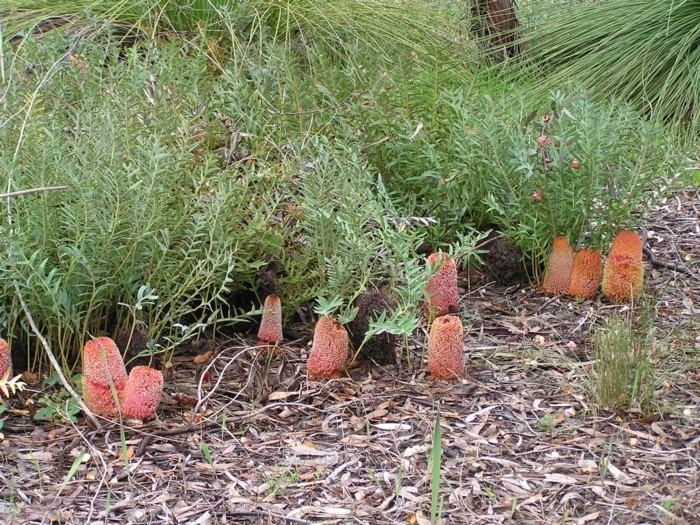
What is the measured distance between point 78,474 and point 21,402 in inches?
16.1

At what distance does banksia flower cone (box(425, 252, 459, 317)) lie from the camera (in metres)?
3.07

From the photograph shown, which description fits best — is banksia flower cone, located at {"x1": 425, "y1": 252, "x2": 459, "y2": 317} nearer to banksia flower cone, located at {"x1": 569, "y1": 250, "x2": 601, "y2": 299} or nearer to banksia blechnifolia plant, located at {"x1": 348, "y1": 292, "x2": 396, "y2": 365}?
banksia blechnifolia plant, located at {"x1": 348, "y1": 292, "x2": 396, "y2": 365}

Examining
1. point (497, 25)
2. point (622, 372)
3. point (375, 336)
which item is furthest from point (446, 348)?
point (497, 25)

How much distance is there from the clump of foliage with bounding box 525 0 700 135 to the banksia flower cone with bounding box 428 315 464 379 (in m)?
2.73

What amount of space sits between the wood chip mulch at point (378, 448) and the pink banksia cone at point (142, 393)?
0.05 m

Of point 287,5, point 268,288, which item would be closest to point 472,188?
point 268,288

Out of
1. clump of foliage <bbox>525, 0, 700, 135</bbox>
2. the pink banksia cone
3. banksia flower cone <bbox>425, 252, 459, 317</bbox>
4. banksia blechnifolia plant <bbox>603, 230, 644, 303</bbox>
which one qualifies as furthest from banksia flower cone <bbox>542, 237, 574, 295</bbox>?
clump of foliage <bbox>525, 0, 700, 135</bbox>

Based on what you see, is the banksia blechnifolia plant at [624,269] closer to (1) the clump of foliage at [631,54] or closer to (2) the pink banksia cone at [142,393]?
(2) the pink banksia cone at [142,393]

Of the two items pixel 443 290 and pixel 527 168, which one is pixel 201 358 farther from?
pixel 527 168

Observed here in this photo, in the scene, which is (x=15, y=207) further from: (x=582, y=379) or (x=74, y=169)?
(x=582, y=379)

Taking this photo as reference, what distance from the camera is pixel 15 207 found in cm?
270

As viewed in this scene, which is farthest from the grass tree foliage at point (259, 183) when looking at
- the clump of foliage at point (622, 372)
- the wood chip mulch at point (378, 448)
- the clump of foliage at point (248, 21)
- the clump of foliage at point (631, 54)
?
the clump of foliage at point (631, 54)

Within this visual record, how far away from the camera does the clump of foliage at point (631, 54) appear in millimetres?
5348

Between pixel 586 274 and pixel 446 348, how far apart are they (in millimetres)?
831
